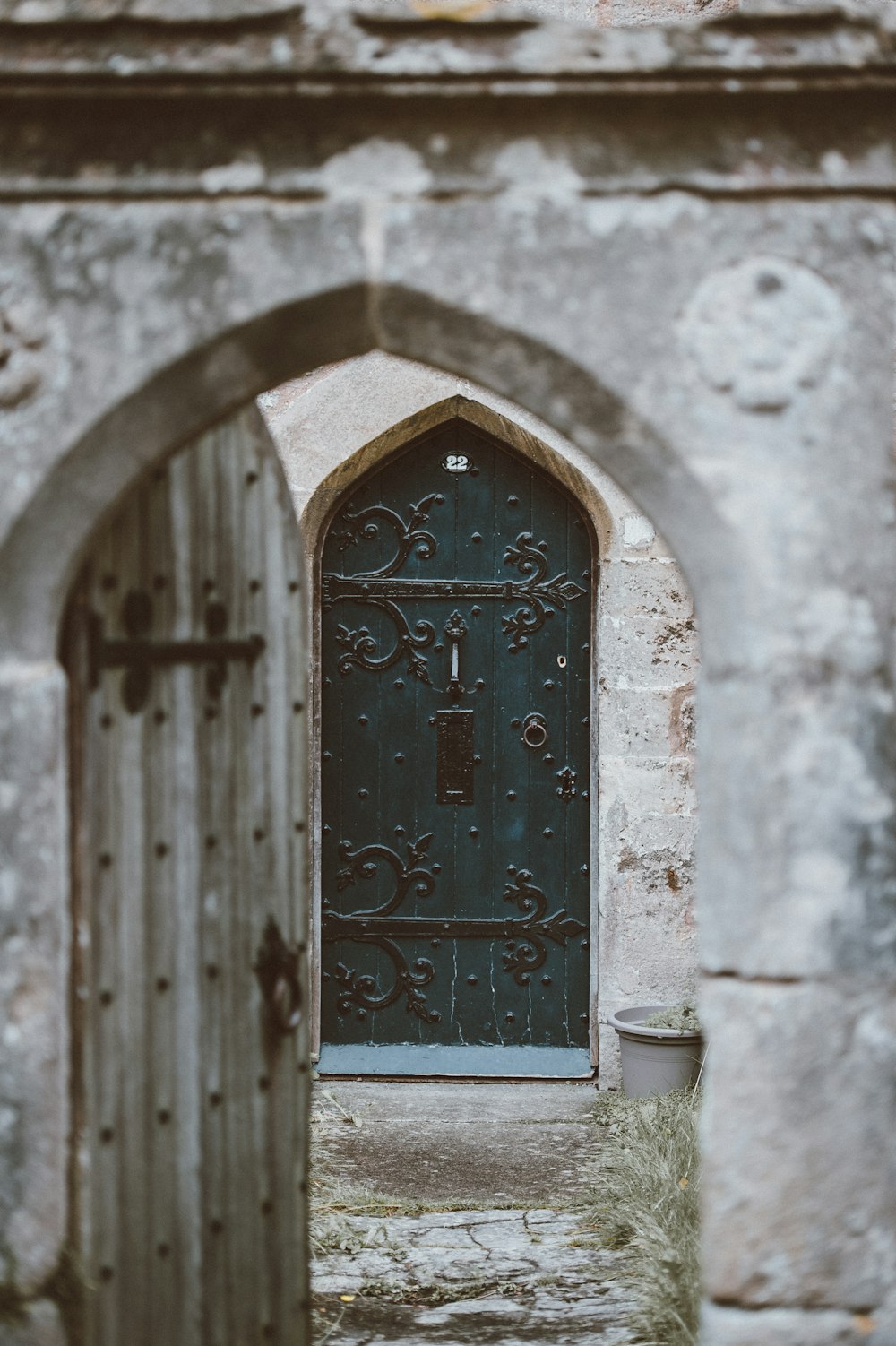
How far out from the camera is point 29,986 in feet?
5.80

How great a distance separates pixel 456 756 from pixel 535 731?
332 millimetres

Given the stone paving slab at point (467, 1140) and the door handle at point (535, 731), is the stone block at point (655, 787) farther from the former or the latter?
the stone paving slab at point (467, 1140)

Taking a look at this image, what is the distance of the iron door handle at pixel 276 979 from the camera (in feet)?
7.07

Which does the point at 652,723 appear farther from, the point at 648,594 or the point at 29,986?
the point at 29,986

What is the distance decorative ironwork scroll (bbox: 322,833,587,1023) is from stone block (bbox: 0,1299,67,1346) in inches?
111

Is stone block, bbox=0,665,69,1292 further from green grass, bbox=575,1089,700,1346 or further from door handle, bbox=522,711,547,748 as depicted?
door handle, bbox=522,711,547,748

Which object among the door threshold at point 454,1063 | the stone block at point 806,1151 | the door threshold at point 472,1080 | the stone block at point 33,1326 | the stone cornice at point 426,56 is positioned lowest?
the door threshold at point 472,1080

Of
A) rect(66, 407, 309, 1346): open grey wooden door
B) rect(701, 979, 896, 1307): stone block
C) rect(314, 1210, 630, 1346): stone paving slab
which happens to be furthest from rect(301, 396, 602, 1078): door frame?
rect(701, 979, 896, 1307): stone block

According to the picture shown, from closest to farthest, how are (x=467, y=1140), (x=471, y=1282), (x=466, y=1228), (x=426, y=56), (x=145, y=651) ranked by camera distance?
(x=426, y=56), (x=145, y=651), (x=471, y=1282), (x=466, y=1228), (x=467, y=1140)

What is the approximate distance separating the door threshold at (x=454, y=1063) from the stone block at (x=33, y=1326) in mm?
2764

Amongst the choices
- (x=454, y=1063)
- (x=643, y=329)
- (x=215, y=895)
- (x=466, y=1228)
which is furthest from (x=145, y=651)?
(x=454, y=1063)

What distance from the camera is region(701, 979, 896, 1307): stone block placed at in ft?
5.62

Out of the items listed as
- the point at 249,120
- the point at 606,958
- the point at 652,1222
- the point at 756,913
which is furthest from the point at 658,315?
the point at 606,958

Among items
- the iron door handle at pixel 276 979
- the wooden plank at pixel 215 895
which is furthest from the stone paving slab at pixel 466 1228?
the iron door handle at pixel 276 979
